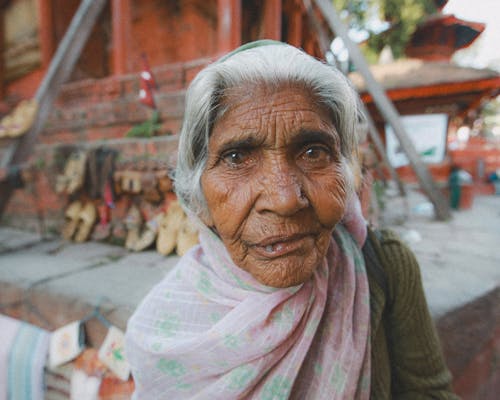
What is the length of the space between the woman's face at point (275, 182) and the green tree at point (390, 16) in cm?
1049

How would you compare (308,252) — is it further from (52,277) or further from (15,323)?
(15,323)

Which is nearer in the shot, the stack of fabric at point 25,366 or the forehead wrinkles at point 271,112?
the forehead wrinkles at point 271,112

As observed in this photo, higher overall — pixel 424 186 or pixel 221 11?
pixel 221 11

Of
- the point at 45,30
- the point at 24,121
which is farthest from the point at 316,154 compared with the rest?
the point at 45,30

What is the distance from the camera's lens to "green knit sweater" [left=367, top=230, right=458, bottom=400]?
1100 mm

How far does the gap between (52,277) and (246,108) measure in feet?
6.68

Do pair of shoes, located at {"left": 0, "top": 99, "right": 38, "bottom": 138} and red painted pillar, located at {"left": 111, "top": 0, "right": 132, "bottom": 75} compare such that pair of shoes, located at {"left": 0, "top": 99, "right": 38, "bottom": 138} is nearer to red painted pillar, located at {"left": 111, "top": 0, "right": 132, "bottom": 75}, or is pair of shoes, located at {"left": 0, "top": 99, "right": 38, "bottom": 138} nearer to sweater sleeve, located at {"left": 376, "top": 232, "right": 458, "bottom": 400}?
red painted pillar, located at {"left": 111, "top": 0, "right": 132, "bottom": 75}

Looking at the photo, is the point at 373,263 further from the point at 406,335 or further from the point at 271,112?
the point at 271,112

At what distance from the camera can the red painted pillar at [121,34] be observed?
4.71 m

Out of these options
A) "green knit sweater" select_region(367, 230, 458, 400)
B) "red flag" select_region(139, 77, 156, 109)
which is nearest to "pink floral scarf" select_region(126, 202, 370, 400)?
"green knit sweater" select_region(367, 230, 458, 400)

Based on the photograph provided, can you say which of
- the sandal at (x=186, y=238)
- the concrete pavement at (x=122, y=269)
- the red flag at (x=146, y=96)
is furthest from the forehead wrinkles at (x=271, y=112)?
the red flag at (x=146, y=96)

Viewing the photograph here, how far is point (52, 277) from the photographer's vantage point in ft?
7.18

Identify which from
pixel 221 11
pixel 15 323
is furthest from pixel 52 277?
pixel 221 11

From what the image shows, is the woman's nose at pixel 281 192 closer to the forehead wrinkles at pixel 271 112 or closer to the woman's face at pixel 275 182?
the woman's face at pixel 275 182
